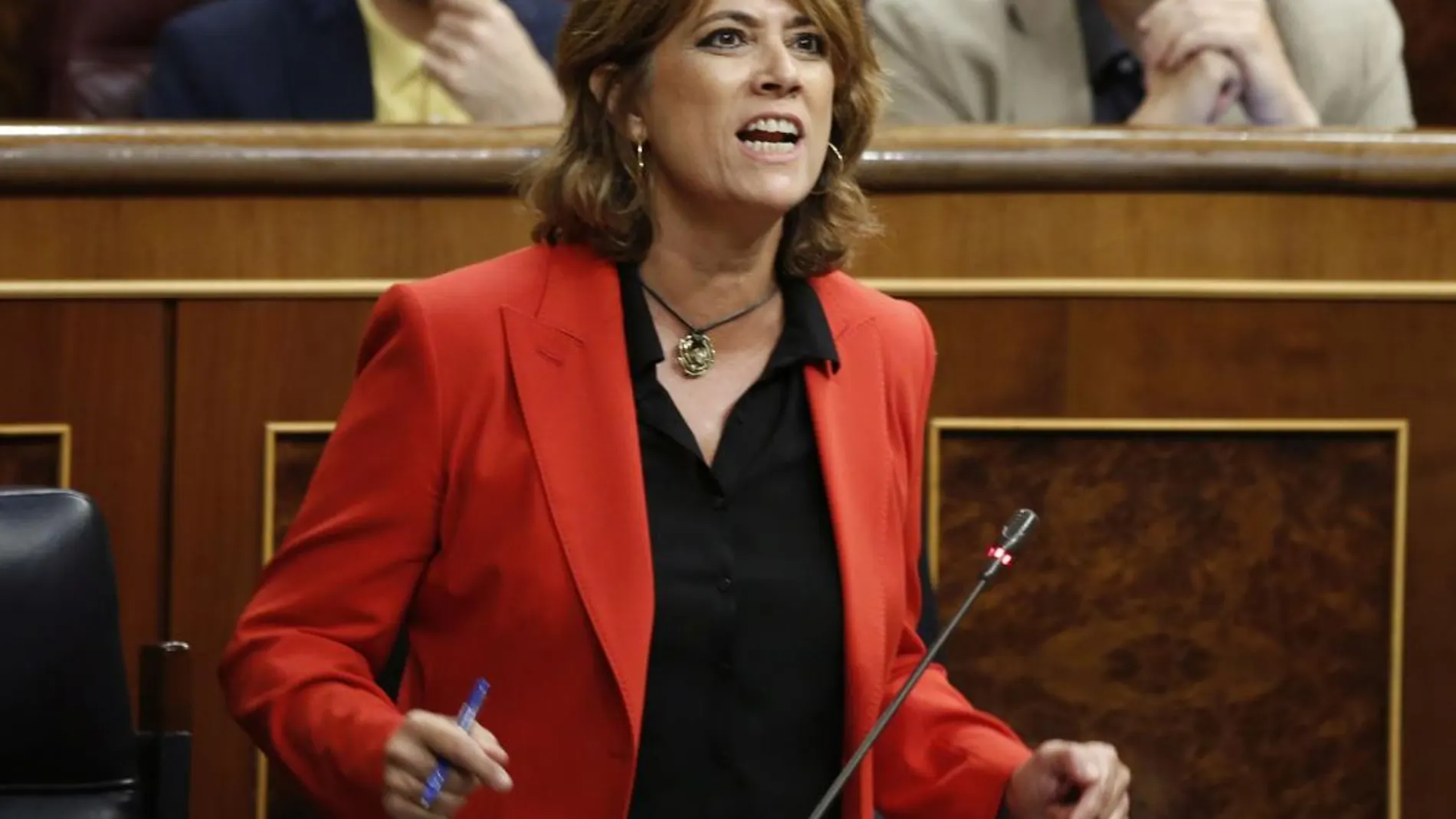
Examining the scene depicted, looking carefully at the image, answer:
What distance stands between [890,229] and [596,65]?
470 millimetres

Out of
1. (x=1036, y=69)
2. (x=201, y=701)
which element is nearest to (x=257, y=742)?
(x=201, y=701)

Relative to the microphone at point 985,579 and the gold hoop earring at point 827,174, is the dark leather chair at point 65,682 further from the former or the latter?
the gold hoop earring at point 827,174

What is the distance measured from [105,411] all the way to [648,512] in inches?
24.0

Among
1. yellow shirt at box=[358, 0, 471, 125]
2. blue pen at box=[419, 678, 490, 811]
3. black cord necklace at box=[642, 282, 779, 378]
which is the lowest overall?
blue pen at box=[419, 678, 490, 811]

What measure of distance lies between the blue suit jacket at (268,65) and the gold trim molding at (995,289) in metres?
0.31

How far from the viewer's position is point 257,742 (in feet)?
4.22

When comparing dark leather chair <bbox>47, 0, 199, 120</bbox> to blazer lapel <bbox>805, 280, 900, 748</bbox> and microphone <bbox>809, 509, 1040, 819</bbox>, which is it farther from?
microphone <bbox>809, 509, 1040, 819</bbox>

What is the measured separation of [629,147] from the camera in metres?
1.38

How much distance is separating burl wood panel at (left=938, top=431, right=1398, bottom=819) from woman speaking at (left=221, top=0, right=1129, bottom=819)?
16.9 inches

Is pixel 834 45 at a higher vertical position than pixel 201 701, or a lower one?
higher

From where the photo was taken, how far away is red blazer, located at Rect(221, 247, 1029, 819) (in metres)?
1.27

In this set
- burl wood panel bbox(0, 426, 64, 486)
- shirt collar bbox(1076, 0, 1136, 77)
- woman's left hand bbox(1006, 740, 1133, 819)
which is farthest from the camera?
shirt collar bbox(1076, 0, 1136, 77)

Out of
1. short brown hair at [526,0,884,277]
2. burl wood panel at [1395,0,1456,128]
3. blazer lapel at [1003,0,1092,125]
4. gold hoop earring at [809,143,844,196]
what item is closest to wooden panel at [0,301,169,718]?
short brown hair at [526,0,884,277]

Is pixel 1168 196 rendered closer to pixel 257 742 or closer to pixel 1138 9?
pixel 1138 9
